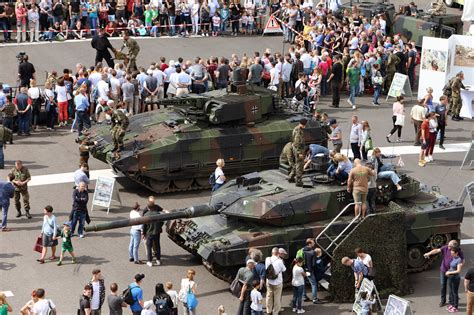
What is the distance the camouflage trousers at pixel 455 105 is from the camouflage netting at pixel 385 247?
1333 cm

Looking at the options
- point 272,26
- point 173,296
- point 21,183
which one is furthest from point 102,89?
point 173,296

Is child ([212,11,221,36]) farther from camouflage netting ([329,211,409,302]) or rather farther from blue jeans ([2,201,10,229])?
camouflage netting ([329,211,409,302])

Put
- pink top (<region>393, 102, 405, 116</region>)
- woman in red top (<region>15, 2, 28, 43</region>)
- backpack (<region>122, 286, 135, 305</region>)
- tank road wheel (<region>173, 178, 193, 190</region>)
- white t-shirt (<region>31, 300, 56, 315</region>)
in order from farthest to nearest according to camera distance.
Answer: woman in red top (<region>15, 2, 28, 43</region>)
pink top (<region>393, 102, 405, 116</region>)
tank road wheel (<region>173, 178, 193, 190</region>)
backpack (<region>122, 286, 135, 305</region>)
white t-shirt (<region>31, 300, 56, 315</region>)

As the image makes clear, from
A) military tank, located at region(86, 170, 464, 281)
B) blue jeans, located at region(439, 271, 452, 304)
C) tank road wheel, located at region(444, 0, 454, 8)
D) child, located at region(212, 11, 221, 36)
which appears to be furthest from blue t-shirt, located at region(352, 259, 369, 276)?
tank road wheel, located at region(444, 0, 454, 8)

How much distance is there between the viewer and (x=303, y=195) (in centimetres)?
2402

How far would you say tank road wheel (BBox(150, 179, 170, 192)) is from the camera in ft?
95.1

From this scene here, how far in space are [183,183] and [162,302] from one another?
8.62 m

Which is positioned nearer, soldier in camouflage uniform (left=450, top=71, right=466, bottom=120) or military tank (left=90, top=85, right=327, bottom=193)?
military tank (left=90, top=85, right=327, bottom=193)

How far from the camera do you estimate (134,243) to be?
24.6 m

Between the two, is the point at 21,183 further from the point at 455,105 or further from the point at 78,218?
the point at 455,105

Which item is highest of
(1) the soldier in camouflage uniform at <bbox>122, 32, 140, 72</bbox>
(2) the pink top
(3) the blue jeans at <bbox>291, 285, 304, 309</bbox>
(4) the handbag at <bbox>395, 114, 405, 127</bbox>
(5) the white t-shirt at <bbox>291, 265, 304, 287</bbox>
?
(1) the soldier in camouflage uniform at <bbox>122, 32, 140, 72</bbox>

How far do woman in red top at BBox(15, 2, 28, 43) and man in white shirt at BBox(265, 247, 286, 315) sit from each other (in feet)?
70.4

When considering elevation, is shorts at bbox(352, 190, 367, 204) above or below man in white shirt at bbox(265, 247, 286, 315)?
above

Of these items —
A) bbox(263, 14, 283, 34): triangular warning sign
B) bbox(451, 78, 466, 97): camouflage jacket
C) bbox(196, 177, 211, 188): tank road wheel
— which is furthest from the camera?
bbox(263, 14, 283, 34): triangular warning sign
